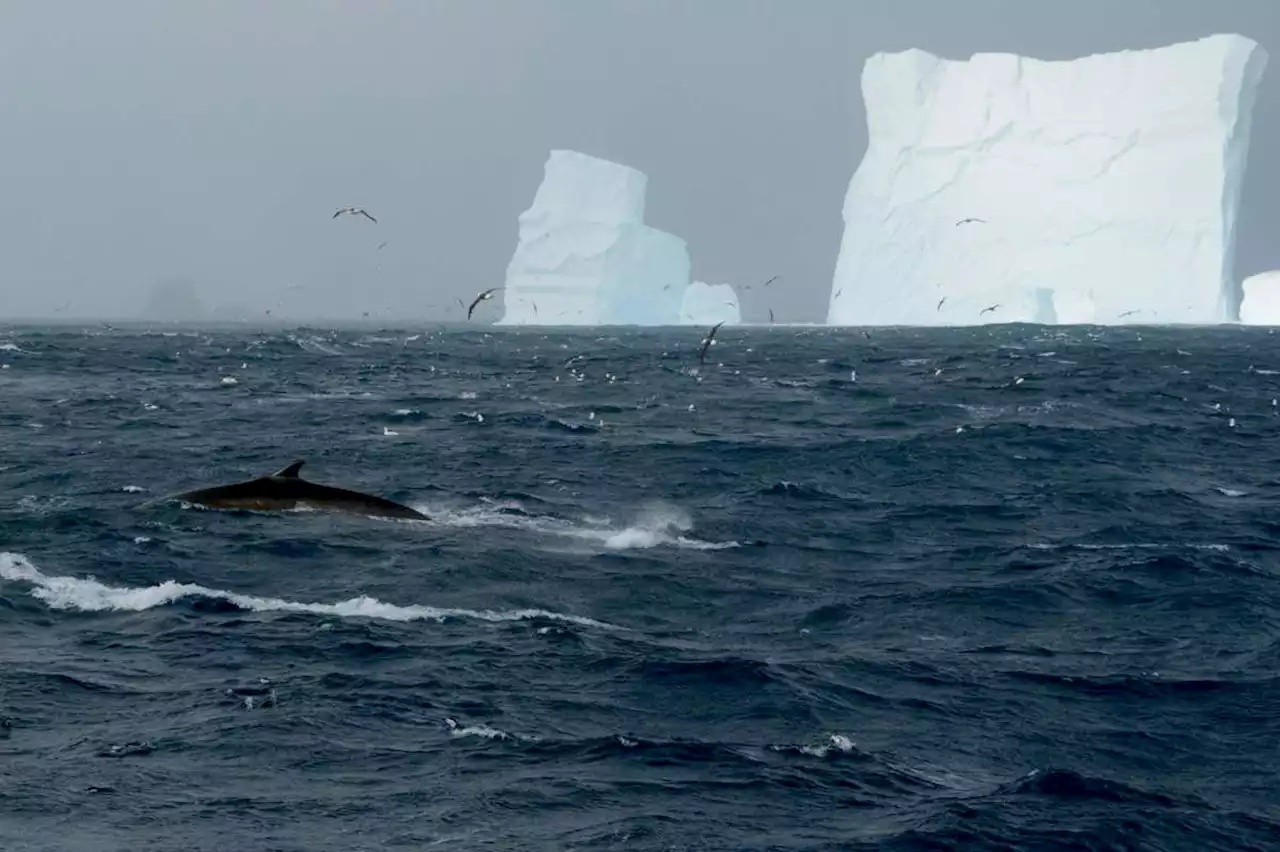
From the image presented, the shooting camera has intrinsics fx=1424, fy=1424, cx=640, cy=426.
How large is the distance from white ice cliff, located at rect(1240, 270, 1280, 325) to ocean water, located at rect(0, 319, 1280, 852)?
275ft

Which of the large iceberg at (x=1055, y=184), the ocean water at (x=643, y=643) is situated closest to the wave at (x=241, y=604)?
the ocean water at (x=643, y=643)

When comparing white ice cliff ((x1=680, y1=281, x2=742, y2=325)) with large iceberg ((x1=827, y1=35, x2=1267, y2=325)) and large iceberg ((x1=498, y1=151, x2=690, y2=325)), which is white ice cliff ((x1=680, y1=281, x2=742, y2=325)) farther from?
large iceberg ((x1=827, y1=35, x2=1267, y2=325))

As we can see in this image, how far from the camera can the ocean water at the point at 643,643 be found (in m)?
9.55

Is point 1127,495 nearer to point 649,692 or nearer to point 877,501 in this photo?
point 877,501

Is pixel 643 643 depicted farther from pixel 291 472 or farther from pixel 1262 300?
pixel 1262 300

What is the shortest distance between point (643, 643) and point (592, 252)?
110 m

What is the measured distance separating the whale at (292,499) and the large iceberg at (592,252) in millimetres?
103040

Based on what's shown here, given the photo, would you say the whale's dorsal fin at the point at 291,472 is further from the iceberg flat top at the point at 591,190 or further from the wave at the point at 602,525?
the iceberg flat top at the point at 591,190

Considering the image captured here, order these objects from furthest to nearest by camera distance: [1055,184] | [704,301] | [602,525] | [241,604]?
1. [704,301]
2. [1055,184]
3. [602,525]
4. [241,604]

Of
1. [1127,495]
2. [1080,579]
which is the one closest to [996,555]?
[1080,579]

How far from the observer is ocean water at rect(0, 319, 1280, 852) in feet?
31.3

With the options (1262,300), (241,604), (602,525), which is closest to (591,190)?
(1262,300)

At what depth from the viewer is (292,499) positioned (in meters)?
19.2

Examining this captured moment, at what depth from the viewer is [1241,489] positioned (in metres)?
26.2
